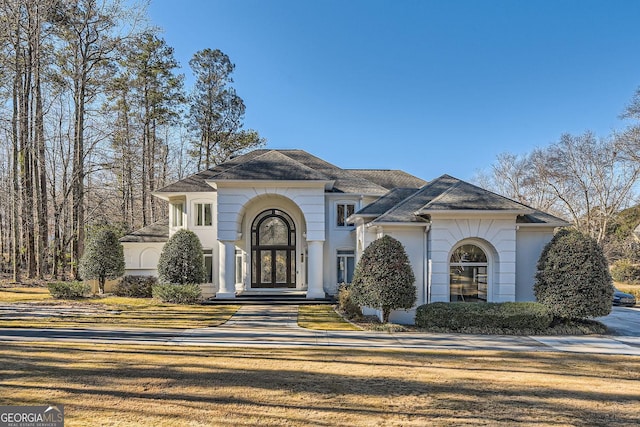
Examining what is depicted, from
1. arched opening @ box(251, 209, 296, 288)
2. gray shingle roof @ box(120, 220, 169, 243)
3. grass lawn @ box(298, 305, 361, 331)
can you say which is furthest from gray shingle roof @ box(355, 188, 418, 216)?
gray shingle roof @ box(120, 220, 169, 243)

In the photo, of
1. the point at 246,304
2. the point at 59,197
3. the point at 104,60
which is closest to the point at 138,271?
the point at 246,304

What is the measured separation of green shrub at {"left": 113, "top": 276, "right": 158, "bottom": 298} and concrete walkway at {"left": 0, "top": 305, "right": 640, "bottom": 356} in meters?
8.48

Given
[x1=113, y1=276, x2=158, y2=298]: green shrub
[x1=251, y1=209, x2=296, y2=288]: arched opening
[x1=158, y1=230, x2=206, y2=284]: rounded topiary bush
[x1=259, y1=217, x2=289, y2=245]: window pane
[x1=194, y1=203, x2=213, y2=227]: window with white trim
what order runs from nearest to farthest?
[x1=158, y1=230, x2=206, y2=284]: rounded topiary bush
[x1=113, y1=276, x2=158, y2=298]: green shrub
[x1=194, y1=203, x2=213, y2=227]: window with white trim
[x1=251, y1=209, x2=296, y2=288]: arched opening
[x1=259, y1=217, x2=289, y2=245]: window pane

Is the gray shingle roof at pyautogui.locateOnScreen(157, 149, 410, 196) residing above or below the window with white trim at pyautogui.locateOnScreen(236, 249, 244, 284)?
above

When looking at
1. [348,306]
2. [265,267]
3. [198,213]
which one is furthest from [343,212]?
[198,213]

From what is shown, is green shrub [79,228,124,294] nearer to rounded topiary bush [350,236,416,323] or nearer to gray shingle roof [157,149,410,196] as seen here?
gray shingle roof [157,149,410,196]

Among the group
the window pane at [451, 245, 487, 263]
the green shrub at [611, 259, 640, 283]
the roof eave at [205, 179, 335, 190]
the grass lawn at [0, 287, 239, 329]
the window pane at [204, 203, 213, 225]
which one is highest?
the roof eave at [205, 179, 335, 190]

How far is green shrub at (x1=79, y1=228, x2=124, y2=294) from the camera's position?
59.1 ft

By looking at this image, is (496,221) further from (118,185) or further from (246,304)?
(118,185)

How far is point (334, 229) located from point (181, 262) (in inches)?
324

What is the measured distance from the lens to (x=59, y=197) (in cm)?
2494

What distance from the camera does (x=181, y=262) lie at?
17.0m

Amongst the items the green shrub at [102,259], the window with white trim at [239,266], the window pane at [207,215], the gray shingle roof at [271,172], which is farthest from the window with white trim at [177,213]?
the gray shingle roof at [271,172]

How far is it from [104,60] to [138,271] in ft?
46.5
